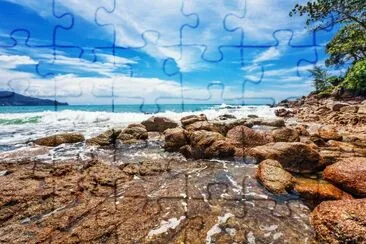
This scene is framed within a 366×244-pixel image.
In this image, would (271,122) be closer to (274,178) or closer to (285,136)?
(285,136)

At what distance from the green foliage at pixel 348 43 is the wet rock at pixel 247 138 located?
1646 centimetres

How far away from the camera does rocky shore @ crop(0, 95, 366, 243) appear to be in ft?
12.7

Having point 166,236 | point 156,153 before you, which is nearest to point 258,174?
point 166,236

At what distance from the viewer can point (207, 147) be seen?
7.56m

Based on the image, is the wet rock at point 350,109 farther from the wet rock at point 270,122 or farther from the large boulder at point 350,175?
the large boulder at point 350,175

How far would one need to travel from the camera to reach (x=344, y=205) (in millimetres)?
3906

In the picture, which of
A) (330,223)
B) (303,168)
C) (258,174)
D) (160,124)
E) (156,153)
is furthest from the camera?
(160,124)

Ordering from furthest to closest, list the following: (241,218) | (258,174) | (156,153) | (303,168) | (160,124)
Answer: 1. (160,124)
2. (156,153)
3. (303,168)
4. (258,174)
5. (241,218)

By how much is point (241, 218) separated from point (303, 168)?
2710mm

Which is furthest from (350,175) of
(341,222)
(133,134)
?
(133,134)

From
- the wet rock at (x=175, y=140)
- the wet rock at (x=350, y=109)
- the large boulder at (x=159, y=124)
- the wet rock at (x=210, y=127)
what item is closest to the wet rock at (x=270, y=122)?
the large boulder at (x=159, y=124)

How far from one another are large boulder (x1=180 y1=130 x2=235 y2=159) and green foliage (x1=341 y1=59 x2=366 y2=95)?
20.6 m

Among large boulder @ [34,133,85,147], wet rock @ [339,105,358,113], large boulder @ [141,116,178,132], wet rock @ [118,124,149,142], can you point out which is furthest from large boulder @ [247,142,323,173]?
wet rock @ [339,105,358,113]

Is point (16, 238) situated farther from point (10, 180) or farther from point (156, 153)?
point (156, 153)
